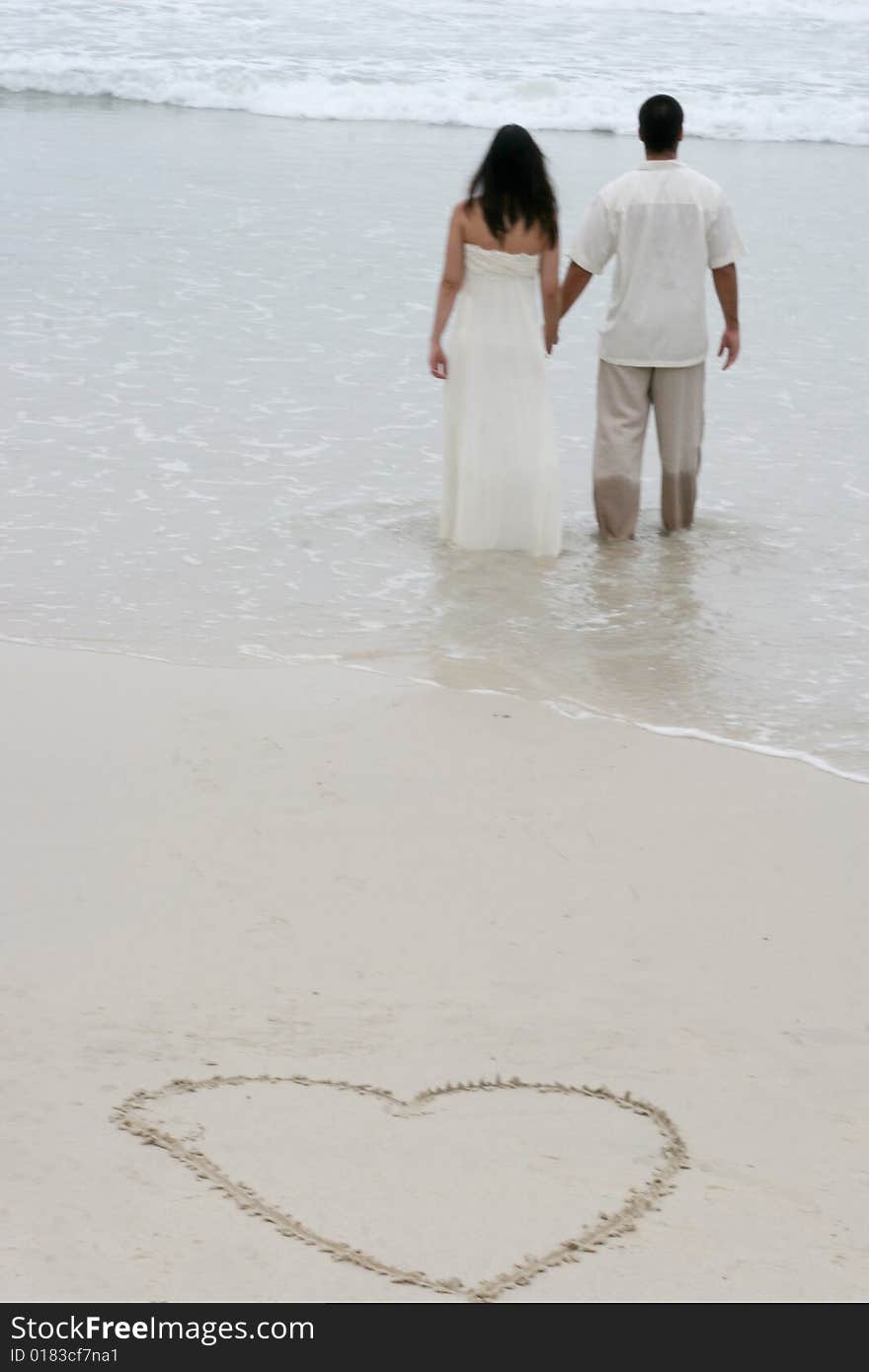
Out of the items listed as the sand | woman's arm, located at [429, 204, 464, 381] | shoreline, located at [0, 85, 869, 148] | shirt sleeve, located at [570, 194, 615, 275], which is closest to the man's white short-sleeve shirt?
shirt sleeve, located at [570, 194, 615, 275]

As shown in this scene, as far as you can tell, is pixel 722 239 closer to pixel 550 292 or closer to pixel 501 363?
pixel 550 292

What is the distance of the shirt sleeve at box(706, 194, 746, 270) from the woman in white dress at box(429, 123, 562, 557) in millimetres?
618

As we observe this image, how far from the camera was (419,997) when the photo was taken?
11.0ft

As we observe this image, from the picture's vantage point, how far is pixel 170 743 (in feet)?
15.3

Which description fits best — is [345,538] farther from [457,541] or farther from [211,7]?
[211,7]

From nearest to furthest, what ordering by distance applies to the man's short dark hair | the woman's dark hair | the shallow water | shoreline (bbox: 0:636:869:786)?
shoreline (bbox: 0:636:869:786) < the shallow water < the woman's dark hair < the man's short dark hair

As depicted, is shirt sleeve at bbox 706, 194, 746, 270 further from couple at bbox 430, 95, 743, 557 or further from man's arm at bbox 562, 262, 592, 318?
man's arm at bbox 562, 262, 592, 318

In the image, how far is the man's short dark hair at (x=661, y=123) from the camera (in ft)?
20.4

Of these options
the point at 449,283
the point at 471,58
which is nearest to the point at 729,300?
the point at 449,283

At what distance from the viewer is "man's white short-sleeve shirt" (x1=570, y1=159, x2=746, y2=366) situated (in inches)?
250

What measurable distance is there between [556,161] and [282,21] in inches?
474

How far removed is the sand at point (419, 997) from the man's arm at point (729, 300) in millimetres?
2209

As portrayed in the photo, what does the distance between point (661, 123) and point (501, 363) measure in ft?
3.41
